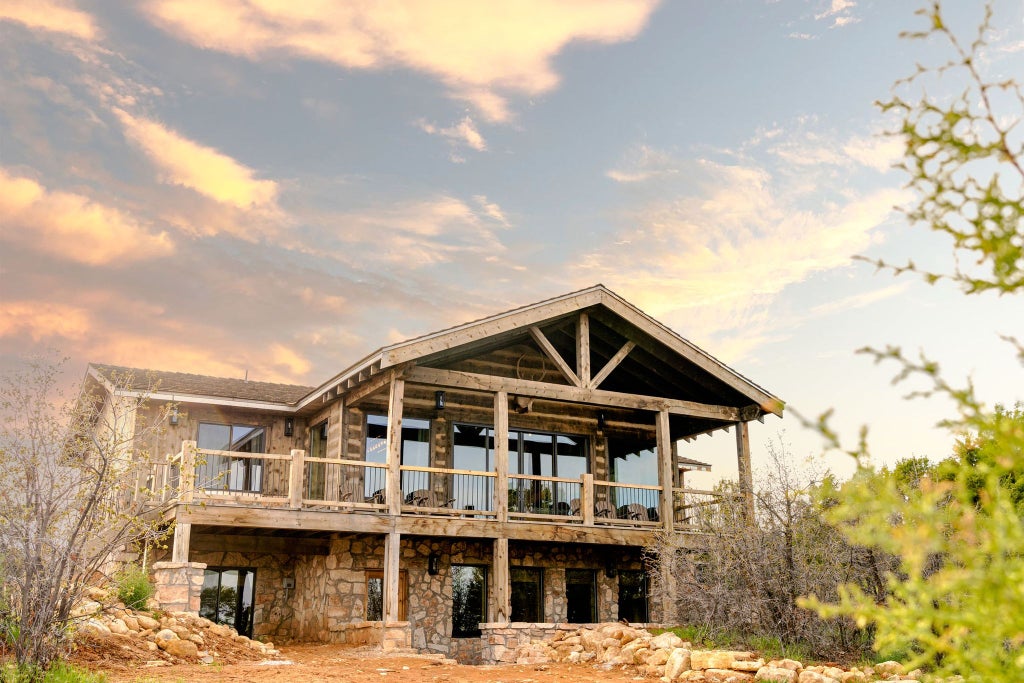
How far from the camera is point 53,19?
18.2m

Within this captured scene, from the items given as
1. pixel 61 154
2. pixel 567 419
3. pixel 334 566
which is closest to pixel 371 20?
pixel 61 154

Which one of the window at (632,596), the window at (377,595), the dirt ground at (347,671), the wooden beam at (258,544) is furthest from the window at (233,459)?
the window at (632,596)

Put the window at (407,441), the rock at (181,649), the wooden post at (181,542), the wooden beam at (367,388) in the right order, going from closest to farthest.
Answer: the rock at (181,649), the wooden post at (181,542), the wooden beam at (367,388), the window at (407,441)

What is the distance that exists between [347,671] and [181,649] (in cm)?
213

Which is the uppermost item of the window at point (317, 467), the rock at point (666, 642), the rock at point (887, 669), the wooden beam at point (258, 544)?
the window at point (317, 467)

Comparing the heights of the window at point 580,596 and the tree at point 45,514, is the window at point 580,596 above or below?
below

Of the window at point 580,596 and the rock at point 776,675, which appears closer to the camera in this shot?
the rock at point 776,675

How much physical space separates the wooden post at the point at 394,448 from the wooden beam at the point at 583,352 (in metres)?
3.68

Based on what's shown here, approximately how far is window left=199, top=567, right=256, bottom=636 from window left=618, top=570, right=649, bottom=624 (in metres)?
7.79

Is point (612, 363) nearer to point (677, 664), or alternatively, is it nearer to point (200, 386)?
point (677, 664)

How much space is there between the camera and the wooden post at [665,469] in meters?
18.1

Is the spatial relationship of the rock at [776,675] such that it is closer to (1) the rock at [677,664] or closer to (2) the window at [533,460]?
(1) the rock at [677,664]

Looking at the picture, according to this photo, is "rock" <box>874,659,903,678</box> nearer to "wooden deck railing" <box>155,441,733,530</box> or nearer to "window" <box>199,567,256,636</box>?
"wooden deck railing" <box>155,441,733,530</box>

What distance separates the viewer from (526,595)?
736 inches
